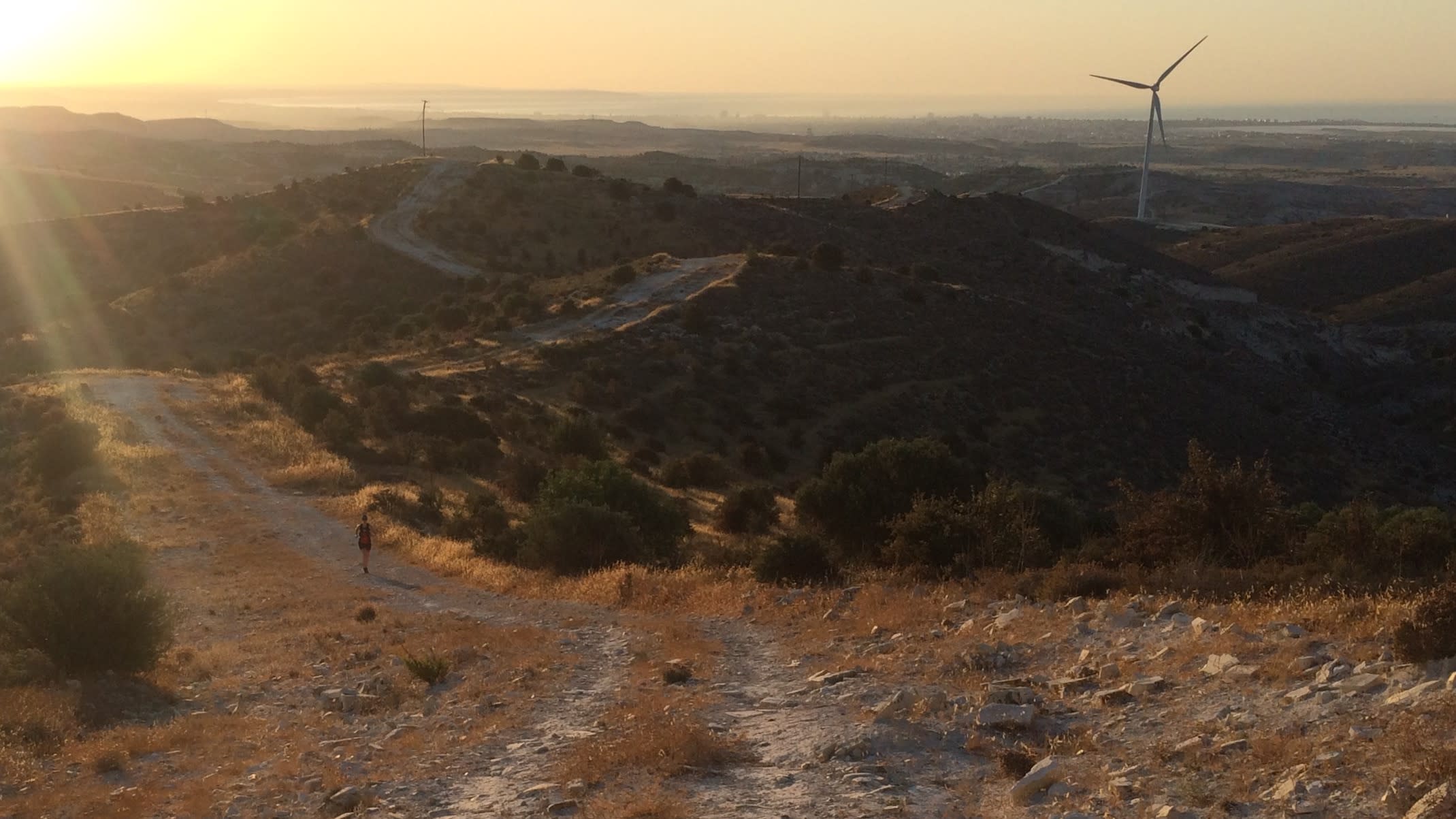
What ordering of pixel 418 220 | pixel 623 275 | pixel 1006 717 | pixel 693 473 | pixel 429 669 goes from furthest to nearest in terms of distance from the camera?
pixel 418 220
pixel 623 275
pixel 693 473
pixel 429 669
pixel 1006 717

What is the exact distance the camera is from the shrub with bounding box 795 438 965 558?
22.8 m

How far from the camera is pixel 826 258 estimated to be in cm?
5928

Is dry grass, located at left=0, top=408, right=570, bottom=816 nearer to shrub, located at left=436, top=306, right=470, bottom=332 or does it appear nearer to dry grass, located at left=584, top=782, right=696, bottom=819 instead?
dry grass, located at left=584, top=782, right=696, bottom=819

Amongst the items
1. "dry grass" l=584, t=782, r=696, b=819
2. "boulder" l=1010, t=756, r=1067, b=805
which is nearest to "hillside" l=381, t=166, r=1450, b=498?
"dry grass" l=584, t=782, r=696, b=819

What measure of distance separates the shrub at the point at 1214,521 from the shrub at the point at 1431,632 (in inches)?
229

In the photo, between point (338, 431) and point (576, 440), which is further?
point (576, 440)

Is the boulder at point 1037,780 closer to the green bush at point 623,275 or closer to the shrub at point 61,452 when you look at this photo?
the shrub at point 61,452

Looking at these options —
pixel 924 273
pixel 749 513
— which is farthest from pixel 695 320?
pixel 749 513

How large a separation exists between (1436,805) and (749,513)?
75.2 feet

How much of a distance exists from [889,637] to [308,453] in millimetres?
24512

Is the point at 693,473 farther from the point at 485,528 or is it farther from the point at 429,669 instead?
the point at 429,669

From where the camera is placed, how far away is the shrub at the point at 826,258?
194 ft

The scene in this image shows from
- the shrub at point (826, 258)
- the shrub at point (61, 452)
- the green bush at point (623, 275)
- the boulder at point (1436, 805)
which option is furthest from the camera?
the shrub at point (826, 258)

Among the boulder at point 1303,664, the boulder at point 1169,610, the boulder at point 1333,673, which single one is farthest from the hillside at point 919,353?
the boulder at point 1333,673
